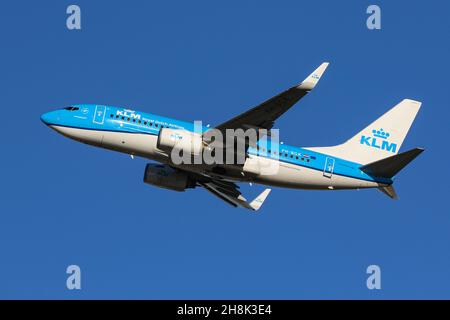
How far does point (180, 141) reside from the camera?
53000 mm

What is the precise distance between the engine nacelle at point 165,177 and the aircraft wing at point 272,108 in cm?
678

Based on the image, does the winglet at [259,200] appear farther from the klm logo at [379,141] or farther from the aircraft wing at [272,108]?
the aircraft wing at [272,108]

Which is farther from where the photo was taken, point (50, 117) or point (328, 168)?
point (50, 117)

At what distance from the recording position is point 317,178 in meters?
55.9

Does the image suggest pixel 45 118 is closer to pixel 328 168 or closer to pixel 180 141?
pixel 180 141

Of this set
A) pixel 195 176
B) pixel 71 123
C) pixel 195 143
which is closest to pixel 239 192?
pixel 195 176

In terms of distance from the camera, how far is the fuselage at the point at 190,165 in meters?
54.3

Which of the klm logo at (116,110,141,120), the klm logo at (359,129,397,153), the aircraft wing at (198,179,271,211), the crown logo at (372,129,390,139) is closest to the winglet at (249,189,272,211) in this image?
the aircraft wing at (198,179,271,211)

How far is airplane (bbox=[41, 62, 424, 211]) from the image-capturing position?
53562 millimetres

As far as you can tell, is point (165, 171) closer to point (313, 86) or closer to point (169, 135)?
point (169, 135)

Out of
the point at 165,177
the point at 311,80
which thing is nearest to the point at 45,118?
the point at 165,177

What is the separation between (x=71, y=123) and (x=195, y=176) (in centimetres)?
956

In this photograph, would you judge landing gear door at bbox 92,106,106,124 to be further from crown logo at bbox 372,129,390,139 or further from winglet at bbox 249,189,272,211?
crown logo at bbox 372,129,390,139

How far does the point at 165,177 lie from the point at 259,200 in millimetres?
7758
